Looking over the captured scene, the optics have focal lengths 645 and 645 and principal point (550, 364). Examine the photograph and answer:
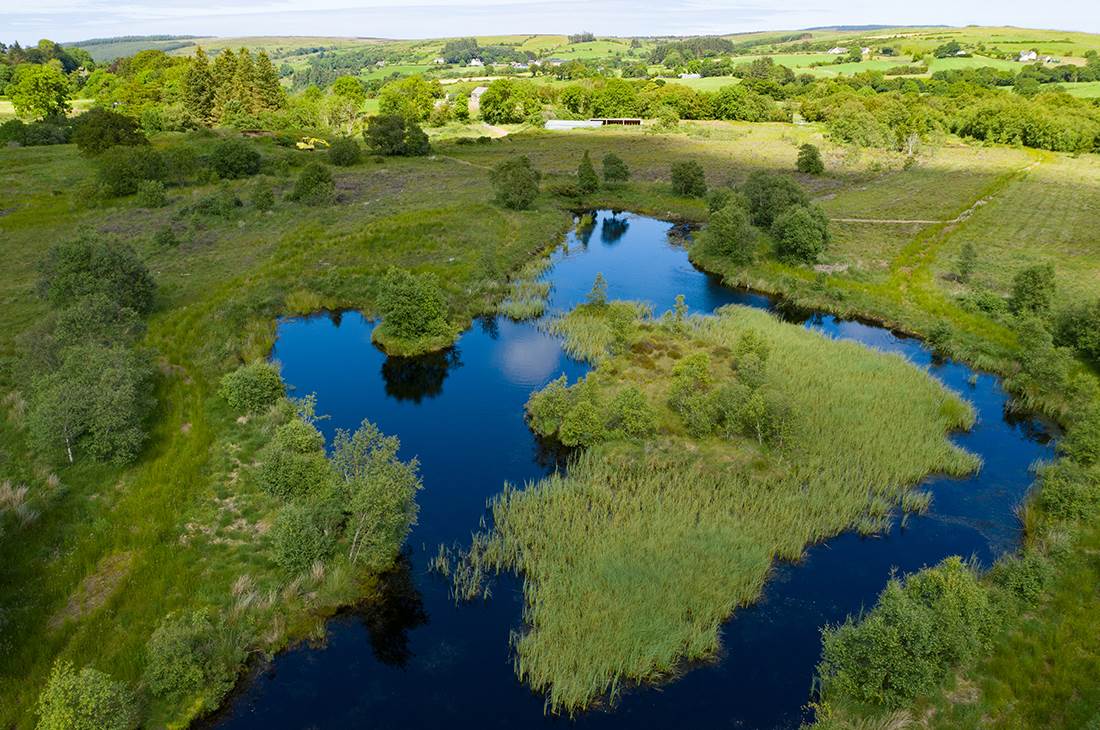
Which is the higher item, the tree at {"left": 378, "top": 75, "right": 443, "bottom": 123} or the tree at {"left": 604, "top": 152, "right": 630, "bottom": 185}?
the tree at {"left": 378, "top": 75, "right": 443, "bottom": 123}

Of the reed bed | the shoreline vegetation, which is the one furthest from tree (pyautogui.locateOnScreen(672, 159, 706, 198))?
the reed bed

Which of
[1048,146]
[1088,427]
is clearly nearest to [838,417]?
[1088,427]

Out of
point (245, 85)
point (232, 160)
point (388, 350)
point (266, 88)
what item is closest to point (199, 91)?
point (245, 85)

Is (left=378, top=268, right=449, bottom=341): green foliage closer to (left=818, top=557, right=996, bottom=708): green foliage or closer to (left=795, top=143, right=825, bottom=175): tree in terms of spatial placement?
(left=818, top=557, right=996, bottom=708): green foliage

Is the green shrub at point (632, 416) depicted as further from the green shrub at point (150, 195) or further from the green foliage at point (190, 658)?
the green shrub at point (150, 195)

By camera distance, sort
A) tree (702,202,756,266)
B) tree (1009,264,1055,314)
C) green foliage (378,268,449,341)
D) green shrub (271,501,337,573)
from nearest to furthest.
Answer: green shrub (271,501,337,573) → green foliage (378,268,449,341) → tree (1009,264,1055,314) → tree (702,202,756,266)

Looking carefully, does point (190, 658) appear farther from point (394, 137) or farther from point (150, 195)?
point (394, 137)

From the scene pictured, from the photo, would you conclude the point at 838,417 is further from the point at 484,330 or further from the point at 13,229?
the point at 13,229
